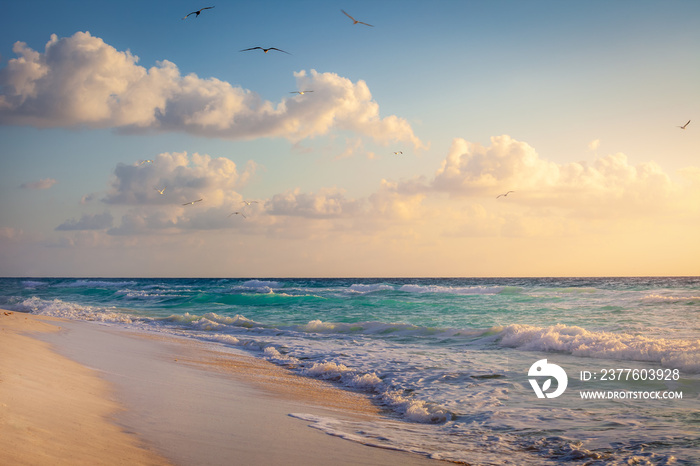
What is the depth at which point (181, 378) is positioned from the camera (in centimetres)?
870

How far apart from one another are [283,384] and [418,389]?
2807mm

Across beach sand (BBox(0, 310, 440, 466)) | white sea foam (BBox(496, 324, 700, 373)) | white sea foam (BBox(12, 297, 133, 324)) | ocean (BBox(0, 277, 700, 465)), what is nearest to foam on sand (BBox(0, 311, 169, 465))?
beach sand (BBox(0, 310, 440, 466))

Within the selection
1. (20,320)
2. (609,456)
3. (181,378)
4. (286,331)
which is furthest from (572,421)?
(20,320)

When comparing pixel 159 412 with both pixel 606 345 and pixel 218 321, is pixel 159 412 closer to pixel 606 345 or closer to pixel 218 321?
pixel 606 345

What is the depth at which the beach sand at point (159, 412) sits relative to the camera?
4.35 m

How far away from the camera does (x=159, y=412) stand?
6098mm

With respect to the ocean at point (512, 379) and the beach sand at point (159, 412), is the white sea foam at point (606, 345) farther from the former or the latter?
the beach sand at point (159, 412)

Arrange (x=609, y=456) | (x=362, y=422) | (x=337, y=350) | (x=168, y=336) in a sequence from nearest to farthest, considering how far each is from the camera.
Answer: (x=609, y=456) < (x=362, y=422) < (x=337, y=350) < (x=168, y=336)

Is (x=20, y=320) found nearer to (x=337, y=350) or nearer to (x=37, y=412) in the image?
(x=337, y=350)

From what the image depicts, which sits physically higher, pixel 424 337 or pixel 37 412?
pixel 37 412

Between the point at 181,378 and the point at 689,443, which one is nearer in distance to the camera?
the point at 689,443

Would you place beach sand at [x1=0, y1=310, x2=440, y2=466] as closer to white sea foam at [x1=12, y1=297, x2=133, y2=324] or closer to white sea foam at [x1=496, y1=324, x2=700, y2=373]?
white sea foam at [x1=496, y1=324, x2=700, y2=373]

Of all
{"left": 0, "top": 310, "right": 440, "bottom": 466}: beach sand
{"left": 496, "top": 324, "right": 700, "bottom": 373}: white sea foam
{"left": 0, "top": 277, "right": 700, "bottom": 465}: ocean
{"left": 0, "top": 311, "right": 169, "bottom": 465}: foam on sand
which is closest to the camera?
{"left": 0, "top": 311, "right": 169, "bottom": 465}: foam on sand

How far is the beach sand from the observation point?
4348mm
